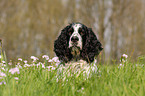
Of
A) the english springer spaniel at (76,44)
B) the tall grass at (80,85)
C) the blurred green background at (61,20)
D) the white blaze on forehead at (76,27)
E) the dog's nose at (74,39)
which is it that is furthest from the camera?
the blurred green background at (61,20)

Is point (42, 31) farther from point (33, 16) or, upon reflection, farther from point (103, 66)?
point (103, 66)

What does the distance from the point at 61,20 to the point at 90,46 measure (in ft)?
47.6

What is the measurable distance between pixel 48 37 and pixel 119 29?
23.2ft

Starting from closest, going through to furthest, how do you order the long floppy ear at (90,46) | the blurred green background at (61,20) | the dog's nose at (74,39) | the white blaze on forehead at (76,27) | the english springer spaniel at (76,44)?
the dog's nose at (74,39), the english springer spaniel at (76,44), the white blaze on forehead at (76,27), the long floppy ear at (90,46), the blurred green background at (61,20)

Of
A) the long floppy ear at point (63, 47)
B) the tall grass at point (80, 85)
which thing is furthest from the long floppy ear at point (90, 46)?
the tall grass at point (80, 85)

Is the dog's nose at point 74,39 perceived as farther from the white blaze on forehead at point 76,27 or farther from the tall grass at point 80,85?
the tall grass at point 80,85

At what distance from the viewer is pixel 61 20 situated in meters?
18.9

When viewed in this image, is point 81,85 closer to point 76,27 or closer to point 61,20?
point 76,27

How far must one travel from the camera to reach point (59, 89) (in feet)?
9.30

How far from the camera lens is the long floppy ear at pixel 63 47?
453 centimetres

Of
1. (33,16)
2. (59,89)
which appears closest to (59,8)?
(33,16)

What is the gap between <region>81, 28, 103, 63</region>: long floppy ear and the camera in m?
4.56

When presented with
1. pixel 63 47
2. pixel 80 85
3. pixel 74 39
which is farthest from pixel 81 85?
pixel 63 47

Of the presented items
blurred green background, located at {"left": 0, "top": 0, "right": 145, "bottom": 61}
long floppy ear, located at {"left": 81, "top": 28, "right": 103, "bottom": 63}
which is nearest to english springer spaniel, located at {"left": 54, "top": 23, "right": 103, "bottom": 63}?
long floppy ear, located at {"left": 81, "top": 28, "right": 103, "bottom": 63}
